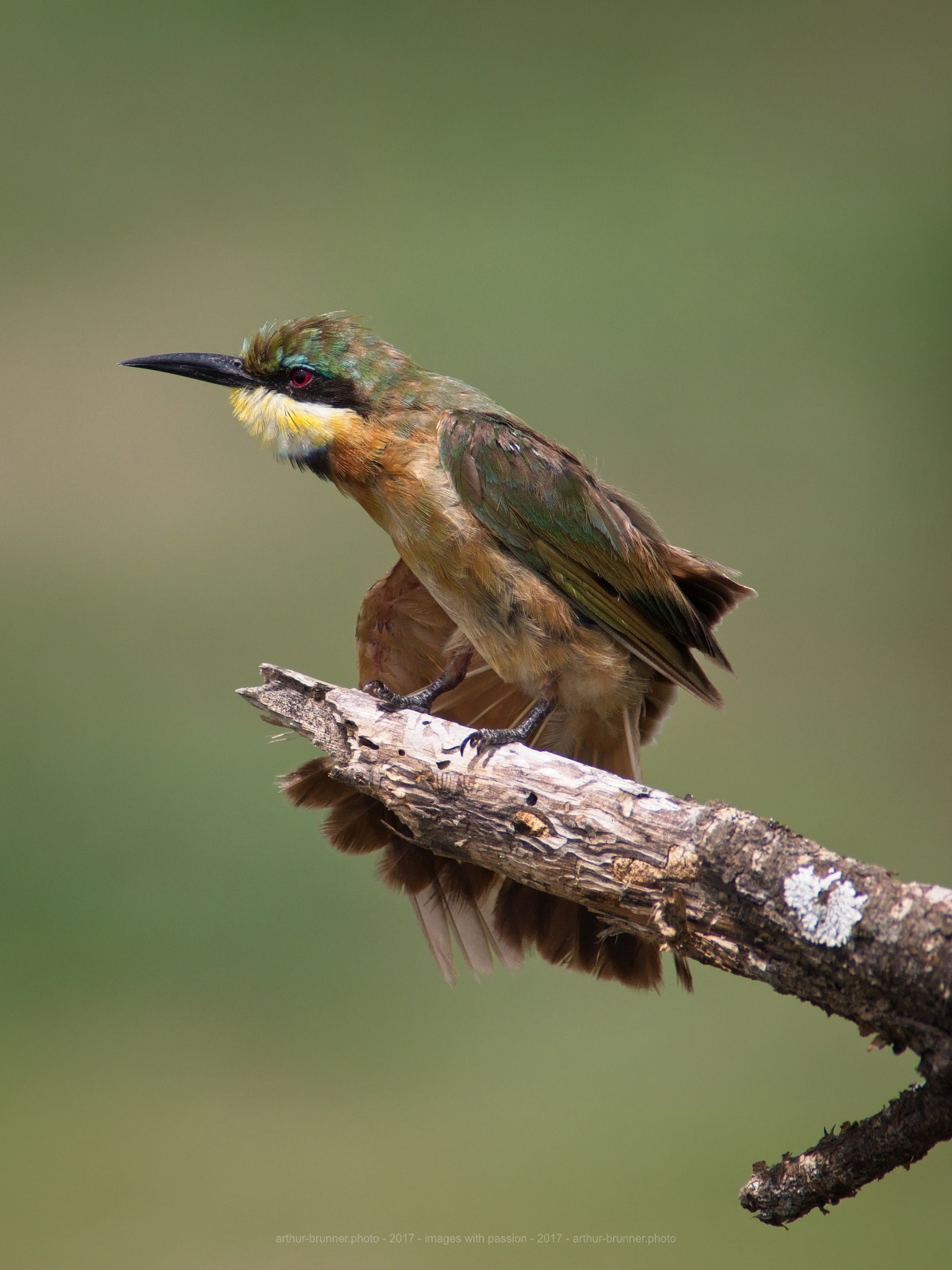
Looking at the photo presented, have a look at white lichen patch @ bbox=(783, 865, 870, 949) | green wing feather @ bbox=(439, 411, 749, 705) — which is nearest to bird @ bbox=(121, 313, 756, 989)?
green wing feather @ bbox=(439, 411, 749, 705)

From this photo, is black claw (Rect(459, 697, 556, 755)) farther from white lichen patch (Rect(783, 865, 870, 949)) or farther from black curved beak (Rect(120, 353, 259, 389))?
black curved beak (Rect(120, 353, 259, 389))

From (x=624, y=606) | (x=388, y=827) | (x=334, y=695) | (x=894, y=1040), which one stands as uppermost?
(x=624, y=606)

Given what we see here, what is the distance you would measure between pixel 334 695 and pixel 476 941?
35 centimetres

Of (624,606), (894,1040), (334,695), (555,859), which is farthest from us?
(624,606)

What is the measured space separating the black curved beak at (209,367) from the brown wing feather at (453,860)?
296 mm

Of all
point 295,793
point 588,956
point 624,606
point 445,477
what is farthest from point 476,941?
point 445,477

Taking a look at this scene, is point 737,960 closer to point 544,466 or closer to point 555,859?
point 555,859

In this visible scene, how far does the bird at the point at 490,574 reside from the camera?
1277mm

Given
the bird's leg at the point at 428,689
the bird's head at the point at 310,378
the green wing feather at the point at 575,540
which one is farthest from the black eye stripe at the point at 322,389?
the bird's leg at the point at 428,689

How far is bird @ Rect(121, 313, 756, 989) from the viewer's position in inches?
50.3

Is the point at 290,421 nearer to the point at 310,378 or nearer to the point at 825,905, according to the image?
the point at 310,378

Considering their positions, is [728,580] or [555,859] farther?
[728,580]

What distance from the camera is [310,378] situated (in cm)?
136

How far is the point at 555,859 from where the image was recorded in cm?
101
